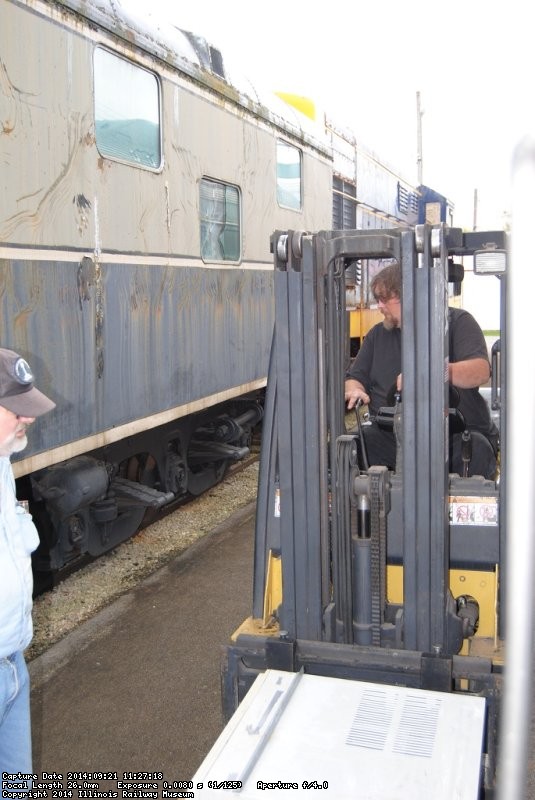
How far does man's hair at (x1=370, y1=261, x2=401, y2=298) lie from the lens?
12.0 feet

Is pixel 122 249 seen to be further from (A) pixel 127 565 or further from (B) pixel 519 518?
(B) pixel 519 518

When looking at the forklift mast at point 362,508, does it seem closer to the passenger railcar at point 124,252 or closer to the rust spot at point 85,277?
the passenger railcar at point 124,252

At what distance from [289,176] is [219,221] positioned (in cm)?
185

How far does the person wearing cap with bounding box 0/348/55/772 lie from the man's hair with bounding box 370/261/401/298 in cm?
180

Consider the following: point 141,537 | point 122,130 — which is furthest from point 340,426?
point 141,537

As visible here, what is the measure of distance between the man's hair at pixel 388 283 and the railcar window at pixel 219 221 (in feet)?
8.97

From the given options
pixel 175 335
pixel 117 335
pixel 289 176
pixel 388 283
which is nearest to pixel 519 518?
pixel 388 283

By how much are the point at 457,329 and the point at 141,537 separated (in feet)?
11.4

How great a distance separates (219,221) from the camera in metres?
6.59

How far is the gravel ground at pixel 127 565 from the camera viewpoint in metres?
4.91

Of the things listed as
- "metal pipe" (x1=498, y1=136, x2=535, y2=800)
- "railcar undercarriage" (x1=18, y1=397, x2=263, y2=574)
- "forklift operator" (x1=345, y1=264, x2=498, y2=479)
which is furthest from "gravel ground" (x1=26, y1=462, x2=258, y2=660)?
"metal pipe" (x1=498, y1=136, x2=535, y2=800)

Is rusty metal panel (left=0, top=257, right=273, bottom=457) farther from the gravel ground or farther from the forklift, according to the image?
the forklift

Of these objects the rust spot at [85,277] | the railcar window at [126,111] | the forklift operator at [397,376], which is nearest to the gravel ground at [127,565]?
the rust spot at [85,277]

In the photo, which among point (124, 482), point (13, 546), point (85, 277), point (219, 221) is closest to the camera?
point (13, 546)
